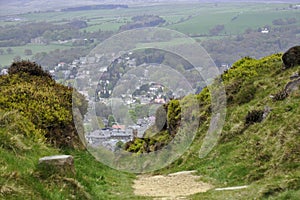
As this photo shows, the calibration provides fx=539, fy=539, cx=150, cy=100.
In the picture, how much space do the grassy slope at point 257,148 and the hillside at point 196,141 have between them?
35 millimetres

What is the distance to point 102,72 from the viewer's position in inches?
934

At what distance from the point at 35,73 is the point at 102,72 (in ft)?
10.1

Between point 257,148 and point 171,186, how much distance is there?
2969 millimetres

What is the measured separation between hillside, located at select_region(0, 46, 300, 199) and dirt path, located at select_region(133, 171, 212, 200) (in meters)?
0.39

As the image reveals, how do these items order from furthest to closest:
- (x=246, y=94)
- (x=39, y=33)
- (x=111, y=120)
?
1. (x=39, y=33)
2. (x=246, y=94)
3. (x=111, y=120)

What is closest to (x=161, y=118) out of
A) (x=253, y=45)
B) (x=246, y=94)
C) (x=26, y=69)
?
(x=246, y=94)

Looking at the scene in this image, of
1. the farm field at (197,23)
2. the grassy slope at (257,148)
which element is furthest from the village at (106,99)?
the farm field at (197,23)

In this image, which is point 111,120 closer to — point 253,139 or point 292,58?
point 253,139

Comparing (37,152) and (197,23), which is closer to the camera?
(37,152)

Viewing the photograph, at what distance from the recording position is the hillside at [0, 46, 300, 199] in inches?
465

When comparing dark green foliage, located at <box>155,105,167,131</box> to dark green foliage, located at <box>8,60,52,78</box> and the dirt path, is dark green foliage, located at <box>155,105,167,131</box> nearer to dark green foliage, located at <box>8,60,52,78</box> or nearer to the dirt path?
dark green foliage, located at <box>8,60,52,78</box>

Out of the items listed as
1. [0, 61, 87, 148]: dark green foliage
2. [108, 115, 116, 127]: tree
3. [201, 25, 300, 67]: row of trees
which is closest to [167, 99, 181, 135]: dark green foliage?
[108, 115, 116, 127]: tree

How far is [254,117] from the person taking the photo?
67.0 feet

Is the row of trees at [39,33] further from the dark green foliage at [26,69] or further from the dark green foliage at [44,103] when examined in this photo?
the dark green foliage at [44,103]
